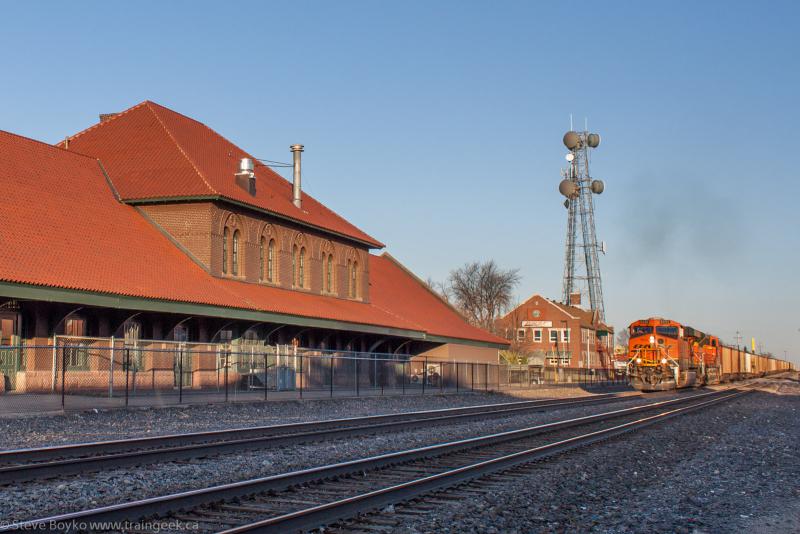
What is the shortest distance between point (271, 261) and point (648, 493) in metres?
32.0

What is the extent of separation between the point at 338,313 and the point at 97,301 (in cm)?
1654

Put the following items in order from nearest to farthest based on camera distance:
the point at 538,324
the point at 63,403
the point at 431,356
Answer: the point at 63,403
the point at 431,356
the point at 538,324

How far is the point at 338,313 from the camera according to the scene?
43406 millimetres

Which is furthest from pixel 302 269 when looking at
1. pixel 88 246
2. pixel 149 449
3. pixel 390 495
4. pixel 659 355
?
pixel 390 495

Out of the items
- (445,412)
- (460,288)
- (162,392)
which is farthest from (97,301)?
(460,288)

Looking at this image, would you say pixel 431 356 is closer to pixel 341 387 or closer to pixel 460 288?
pixel 341 387

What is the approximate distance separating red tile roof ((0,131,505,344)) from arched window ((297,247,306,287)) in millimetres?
1183

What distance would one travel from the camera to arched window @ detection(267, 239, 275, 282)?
42.6 metres

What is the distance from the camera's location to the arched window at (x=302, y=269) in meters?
45.4

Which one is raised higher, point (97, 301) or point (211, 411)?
point (97, 301)

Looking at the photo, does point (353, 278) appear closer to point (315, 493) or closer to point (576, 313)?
point (315, 493)

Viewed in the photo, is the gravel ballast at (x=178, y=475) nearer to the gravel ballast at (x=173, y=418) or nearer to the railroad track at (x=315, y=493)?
the railroad track at (x=315, y=493)

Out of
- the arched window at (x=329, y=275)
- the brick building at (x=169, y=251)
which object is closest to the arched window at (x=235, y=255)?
the brick building at (x=169, y=251)

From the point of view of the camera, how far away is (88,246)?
31828mm
